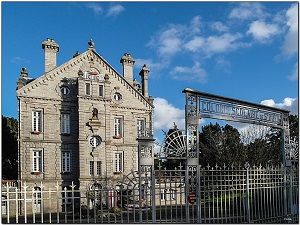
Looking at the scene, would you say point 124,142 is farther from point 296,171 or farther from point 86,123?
point 296,171

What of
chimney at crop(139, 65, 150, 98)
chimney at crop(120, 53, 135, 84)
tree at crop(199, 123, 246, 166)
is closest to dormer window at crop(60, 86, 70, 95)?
chimney at crop(120, 53, 135, 84)

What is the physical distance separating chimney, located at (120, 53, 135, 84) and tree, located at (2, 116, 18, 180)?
1216cm

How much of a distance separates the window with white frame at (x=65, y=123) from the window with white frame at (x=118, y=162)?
3.93 metres

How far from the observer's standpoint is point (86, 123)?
2331 cm

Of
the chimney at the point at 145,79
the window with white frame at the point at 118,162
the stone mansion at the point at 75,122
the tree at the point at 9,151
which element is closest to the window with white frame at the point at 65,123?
the stone mansion at the point at 75,122

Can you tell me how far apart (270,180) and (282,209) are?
114 centimetres

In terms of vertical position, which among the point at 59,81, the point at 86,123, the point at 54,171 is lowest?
the point at 54,171

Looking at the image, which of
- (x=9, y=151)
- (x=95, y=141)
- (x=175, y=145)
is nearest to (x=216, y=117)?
(x=175, y=145)

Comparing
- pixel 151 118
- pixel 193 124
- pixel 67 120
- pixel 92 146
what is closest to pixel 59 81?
pixel 67 120

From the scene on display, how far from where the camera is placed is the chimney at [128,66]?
87.7 ft

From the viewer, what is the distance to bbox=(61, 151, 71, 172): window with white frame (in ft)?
76.5

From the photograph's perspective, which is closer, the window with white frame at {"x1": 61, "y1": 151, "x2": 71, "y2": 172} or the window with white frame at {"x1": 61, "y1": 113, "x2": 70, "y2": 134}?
the window with white frame at {"x1": 61, "y1": 151, "x2": 71, "y2": 172}

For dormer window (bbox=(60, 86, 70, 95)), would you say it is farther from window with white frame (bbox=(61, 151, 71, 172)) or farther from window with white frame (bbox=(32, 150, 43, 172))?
window with white frame (bbox=(32, 150, 43, 172))

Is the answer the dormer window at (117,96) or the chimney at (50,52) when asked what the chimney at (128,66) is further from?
the chimney at (50,52)
